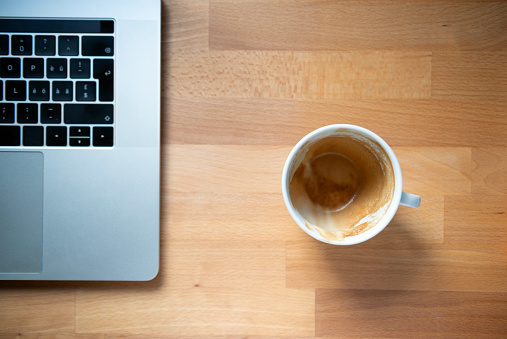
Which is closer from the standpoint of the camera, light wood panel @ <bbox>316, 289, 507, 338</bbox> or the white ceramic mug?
the white ceramic mug

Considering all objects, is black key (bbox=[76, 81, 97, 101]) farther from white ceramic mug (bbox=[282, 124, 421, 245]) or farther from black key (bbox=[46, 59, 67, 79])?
white ceramic mug (bbox=[282, 124, 421, 245])

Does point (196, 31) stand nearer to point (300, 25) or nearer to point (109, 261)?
point (300, 25)

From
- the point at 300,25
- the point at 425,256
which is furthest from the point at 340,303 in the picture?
the point at 300,25

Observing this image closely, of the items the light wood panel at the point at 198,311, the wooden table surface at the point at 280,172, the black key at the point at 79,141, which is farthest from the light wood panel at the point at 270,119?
the light wood panel at the point at 198,311

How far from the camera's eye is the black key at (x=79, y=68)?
0.47 meters

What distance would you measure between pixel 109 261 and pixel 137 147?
0.15 metres

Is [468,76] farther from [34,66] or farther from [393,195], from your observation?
[34,66]

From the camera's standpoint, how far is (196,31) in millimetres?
506

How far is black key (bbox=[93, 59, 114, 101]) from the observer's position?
475mm

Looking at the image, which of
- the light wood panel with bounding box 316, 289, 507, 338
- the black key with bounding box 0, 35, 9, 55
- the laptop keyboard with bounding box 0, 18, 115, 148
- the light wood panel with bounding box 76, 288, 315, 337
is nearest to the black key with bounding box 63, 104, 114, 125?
the laptop keyboard with bounding box 0, 18, 115, 148

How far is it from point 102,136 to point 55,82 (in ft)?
0.29

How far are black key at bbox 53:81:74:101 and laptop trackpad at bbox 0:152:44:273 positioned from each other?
0.30 feet

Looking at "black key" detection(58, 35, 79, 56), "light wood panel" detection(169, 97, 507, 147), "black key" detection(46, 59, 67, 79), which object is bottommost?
"light wood panel" detection(169, 97, 507, 147)

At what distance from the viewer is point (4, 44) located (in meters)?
0.47
